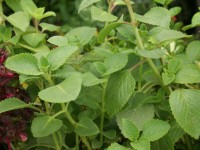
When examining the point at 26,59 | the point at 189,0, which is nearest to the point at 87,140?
the point at 26,59

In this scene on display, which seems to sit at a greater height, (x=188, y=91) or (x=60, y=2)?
(x=188, y=91)

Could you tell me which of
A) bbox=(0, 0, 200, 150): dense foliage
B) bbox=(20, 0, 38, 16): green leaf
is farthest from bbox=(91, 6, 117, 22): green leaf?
bbox=(20, 0, 38, 16): green leaf

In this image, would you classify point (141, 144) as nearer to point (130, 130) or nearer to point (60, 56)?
point (130, 130)

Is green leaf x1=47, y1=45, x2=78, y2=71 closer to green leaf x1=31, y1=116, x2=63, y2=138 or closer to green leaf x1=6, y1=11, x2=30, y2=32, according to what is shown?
green leaf x1=31, y1=116, x2=63, y2=138

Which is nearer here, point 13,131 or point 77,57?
point 13,131

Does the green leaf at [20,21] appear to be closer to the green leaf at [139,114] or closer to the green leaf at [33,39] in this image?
the green leaf at [33,39]

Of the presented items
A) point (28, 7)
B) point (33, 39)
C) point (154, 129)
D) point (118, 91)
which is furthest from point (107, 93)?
point (28, 7)

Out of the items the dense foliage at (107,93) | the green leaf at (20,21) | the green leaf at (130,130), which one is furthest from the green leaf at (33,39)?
the green leaf at (130,130)

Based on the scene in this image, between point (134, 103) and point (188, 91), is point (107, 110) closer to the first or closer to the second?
point (134, 103)

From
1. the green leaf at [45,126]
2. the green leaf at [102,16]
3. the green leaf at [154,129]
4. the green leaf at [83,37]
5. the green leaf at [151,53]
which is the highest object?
the green leaf at [102,16]
